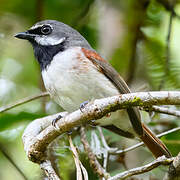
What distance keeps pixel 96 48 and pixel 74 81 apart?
6.78ft

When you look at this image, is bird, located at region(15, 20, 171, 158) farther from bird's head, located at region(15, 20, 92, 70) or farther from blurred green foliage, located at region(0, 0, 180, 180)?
blurred green foliage, located at region(0, 0, 180, 180)

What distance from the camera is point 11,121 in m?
3.86

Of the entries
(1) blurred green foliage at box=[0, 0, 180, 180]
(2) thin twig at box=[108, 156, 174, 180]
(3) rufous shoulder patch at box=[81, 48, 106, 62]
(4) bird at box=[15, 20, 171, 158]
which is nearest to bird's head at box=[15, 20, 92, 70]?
(4) bird at box=[15, 20, 171, 158]

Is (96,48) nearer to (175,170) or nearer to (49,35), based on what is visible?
(49,35)

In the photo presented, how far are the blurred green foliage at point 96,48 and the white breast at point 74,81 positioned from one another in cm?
68

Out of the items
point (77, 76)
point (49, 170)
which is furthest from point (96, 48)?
point (49, 170)

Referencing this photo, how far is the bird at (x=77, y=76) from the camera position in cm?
321

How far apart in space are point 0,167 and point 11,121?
61 cm

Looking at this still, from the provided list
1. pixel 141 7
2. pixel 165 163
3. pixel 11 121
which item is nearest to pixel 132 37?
pixel 141 7

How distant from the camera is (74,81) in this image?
3178 millimetres

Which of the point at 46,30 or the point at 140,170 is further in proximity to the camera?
the point at 46,30

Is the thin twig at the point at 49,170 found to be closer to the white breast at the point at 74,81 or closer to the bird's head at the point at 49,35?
the white breast at the point at 74,81

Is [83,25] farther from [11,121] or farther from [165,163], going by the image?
[165,163]

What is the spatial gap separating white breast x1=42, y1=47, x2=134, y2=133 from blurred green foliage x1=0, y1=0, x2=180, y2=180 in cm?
68
